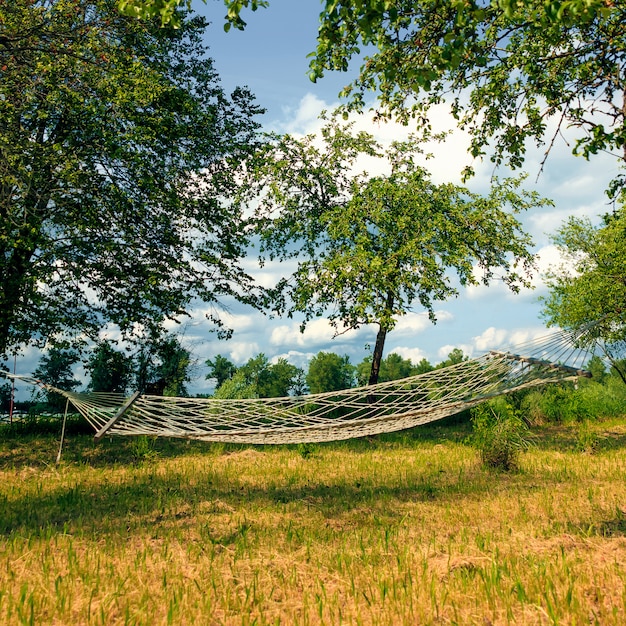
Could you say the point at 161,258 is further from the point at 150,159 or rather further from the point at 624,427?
the point at 624,427

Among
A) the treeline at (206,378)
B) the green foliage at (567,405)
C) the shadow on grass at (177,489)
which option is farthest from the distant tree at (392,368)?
the shadow on grass at (177,489)

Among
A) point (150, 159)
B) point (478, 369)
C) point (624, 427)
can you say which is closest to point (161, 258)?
point (150, 159)

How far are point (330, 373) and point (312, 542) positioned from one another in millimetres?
24026

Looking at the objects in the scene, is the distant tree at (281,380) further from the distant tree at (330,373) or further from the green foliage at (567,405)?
the green foliage at (567,405)

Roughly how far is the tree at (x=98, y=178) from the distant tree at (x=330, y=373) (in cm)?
1850

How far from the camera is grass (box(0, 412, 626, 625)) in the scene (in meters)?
2.82

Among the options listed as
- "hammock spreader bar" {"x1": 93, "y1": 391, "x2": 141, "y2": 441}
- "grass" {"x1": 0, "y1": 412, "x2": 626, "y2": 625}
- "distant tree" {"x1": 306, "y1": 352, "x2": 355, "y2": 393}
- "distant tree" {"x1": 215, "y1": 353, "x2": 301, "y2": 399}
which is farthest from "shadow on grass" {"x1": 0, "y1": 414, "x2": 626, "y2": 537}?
"distant tree" {"x1": 306, "y1": 352, "x2": 355, "y2": 393}

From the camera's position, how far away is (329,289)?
1042 centimetres

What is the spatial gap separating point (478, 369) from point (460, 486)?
1.69 meters

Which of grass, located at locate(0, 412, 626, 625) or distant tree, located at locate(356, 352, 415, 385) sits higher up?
distant tree, located at locate(356, 352, 415, 385)

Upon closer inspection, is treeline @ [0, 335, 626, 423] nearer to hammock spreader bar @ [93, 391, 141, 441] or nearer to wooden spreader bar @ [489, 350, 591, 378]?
wooden spreader bar @ [489, 350, 591, 378]

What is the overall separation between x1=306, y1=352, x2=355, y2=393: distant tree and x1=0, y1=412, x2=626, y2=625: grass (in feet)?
65.3

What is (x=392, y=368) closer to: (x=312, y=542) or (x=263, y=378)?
(x=263, y=378)

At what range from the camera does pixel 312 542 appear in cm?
404
